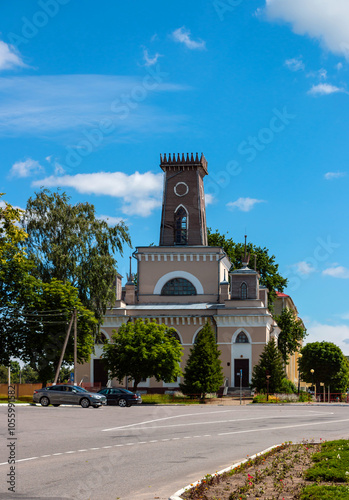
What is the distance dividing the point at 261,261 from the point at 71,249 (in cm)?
3339

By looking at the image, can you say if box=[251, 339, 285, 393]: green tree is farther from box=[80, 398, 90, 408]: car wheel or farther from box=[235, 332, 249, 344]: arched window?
box=[80, 398, 90, 408]: car wheel

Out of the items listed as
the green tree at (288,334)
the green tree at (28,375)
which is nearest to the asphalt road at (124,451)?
the green tree at (288,334)

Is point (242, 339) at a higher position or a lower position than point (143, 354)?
higher

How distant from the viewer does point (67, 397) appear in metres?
39.0

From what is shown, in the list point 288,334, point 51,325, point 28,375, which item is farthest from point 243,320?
point 28,375

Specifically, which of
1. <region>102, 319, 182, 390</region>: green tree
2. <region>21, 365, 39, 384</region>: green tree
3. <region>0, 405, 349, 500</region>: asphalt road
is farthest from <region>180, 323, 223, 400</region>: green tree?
<region>21, 365, 39, 384</region>: green tree

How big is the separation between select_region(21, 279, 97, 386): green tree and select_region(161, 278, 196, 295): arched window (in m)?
16.8

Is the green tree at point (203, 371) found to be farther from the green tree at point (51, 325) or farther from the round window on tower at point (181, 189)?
the round window on tower at point (181, 189)

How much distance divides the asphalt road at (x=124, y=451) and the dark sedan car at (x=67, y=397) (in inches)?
393

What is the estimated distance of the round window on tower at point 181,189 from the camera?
70562 millimetres

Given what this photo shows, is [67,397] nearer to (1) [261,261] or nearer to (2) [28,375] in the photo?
(1) [261,261]

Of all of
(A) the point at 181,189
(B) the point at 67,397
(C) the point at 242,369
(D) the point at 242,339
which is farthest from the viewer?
(A) the point at 181,189

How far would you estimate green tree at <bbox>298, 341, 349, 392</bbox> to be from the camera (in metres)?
88.2

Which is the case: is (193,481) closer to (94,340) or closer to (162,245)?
(94,340)
